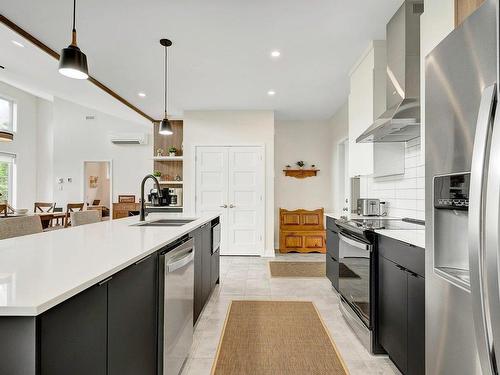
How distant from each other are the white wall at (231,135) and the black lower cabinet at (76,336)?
4.69m

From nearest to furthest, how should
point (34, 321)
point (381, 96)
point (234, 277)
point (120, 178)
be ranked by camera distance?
point (34, 321), point (381, 96), point (234, 277), point (120, 178)

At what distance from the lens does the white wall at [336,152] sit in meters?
5.48

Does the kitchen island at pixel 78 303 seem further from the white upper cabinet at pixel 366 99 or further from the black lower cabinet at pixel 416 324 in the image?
the white upper cabinet at pixel 366 99

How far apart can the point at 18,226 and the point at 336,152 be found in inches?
202

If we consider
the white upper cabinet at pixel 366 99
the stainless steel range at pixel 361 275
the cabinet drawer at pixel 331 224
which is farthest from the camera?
the cabinet drawer at pixel 331 224

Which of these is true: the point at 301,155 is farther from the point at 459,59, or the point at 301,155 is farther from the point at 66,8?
the point at 459,59

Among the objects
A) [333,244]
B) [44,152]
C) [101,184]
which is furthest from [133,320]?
[101,184]

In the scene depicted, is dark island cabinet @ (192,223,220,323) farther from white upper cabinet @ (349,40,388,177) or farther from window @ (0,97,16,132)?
window @ (0,97,16,132)

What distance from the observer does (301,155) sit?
640 cm

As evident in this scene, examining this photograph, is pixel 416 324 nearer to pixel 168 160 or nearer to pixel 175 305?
pixel 175 305

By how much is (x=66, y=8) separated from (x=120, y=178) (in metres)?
6.60

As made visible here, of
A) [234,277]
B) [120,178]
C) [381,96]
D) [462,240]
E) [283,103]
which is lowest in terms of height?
[234,277]

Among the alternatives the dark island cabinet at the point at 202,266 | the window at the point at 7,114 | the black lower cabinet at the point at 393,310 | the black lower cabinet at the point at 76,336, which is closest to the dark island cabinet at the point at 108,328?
the black lower cabinet at the point at 76,336

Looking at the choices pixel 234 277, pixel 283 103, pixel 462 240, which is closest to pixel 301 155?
pixel 283 103
